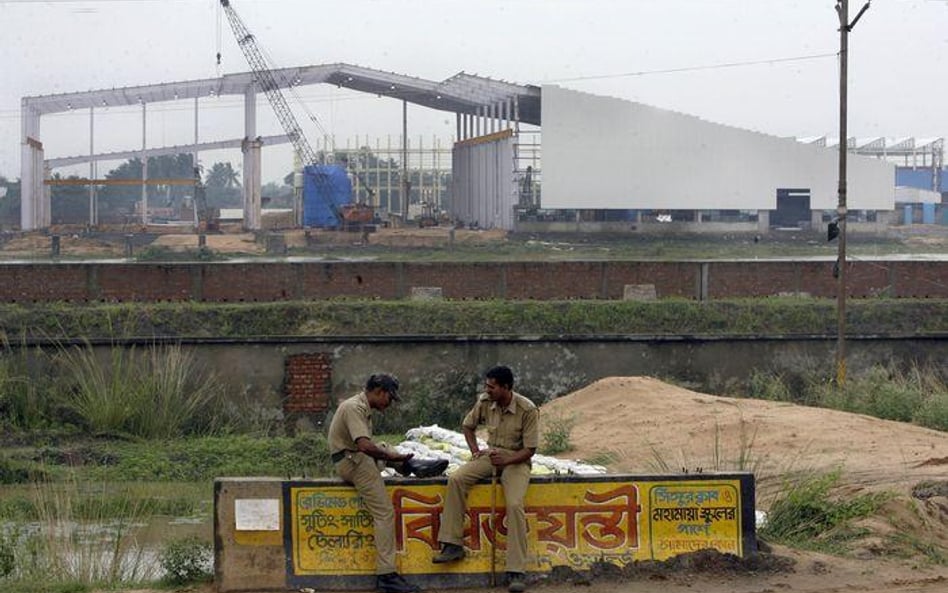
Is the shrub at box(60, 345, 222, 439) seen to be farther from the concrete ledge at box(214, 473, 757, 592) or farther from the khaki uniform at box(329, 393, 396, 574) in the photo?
the khaki uniform at box(329, 393, 396, 574)

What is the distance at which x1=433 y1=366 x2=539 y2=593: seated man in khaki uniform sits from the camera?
10.1m

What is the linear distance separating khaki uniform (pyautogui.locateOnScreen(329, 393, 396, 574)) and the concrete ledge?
232 mm

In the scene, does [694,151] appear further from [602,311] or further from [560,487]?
[560,487]

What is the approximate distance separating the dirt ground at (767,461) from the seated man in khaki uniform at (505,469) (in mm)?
406

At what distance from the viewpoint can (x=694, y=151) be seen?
58.6 meters

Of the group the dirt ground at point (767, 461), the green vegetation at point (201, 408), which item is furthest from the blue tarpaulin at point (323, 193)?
the dirt ground at point (767, 461)

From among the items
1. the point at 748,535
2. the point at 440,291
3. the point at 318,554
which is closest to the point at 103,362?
the point at 440,291

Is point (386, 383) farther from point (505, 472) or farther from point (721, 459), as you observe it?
point (721, 459)

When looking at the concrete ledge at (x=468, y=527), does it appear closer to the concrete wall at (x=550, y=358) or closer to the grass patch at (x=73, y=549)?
the grass patch at (x=73, y=549)

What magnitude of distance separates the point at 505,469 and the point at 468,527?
2.01 ft

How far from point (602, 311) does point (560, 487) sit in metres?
16.9

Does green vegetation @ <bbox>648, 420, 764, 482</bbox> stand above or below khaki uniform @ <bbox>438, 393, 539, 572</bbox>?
below

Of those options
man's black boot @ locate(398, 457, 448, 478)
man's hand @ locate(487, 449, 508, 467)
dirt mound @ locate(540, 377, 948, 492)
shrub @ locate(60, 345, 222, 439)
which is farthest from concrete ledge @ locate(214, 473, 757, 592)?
shrub @ locate(60, 345, 222, 439)

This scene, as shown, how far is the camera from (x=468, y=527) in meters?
10.4
